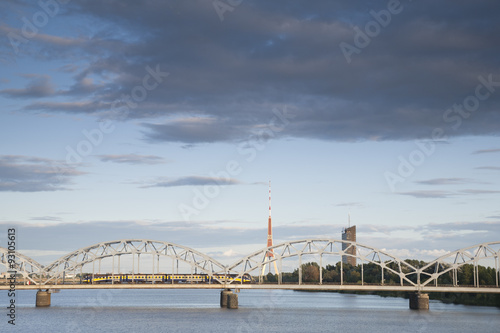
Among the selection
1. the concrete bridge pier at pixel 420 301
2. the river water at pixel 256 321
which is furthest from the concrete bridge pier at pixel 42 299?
the concrete bridge pier at pixel 420 301

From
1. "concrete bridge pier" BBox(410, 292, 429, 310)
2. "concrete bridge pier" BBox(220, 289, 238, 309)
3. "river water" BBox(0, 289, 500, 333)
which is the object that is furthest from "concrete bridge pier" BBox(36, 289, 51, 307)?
"concrete bridge pier" BBox(410, 292, 429, 310)

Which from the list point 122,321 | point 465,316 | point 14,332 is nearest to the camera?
point 14,332

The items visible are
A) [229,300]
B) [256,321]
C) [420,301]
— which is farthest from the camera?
[229,300]

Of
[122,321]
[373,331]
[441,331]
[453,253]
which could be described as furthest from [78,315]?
[453,253]

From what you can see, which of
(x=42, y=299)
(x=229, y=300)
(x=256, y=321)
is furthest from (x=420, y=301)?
(x=42, y=299)

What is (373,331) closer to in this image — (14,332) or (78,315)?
(14,332)

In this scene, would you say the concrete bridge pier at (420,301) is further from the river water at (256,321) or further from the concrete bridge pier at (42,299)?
the concrete bridge pier at (42,299)

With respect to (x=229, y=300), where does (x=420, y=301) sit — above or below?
below

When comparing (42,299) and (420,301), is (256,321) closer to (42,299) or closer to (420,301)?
(420,301)

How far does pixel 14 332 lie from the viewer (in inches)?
3120

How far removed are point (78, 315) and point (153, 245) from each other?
84.7ft

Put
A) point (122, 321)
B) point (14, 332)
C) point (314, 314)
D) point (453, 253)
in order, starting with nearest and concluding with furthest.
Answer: point (14, 332) → point (122, 321) → point (314, 314) → point (453, 253)

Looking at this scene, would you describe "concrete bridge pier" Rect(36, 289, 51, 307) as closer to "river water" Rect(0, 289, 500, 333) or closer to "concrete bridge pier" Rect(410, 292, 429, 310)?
"river water" Rect(0, 289, 500, 333)

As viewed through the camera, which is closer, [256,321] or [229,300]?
[256,321]
